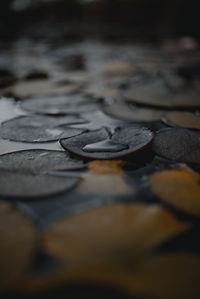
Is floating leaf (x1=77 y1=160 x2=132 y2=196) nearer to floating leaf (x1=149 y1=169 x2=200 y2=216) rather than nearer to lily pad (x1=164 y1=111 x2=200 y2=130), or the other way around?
floating leaf (x1=149 y1=169 x2=200 y2=216)

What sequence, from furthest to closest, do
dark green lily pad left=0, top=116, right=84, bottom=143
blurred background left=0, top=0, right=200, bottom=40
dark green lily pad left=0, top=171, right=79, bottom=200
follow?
1. blurred background left=0, top=0, right=200, bottom=40
2. dark green lily pad left=0, top=116, right=84, bottom=143
3. dark green lily pad left=0, top=171, right=79, bottom=200

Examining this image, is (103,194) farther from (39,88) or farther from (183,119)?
(39,88)

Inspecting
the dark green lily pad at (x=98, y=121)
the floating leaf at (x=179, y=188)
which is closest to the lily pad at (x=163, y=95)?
the dark green lily pad at (x=98, y=121)

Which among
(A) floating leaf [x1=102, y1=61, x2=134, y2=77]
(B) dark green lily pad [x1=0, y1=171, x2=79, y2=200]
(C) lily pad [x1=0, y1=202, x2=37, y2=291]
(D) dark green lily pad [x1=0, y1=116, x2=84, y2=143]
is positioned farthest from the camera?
(A) floating leaf [x1=102, y1=61, x2=134, y2=77]

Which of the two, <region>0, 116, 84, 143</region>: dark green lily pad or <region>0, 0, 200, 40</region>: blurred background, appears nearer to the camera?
<region>0, 116, 84, 143</region>: dark green lily pad

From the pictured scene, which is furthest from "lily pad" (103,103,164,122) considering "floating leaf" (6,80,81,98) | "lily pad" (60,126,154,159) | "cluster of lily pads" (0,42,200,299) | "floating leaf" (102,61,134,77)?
"floating leaf" (102,61,134,77)
